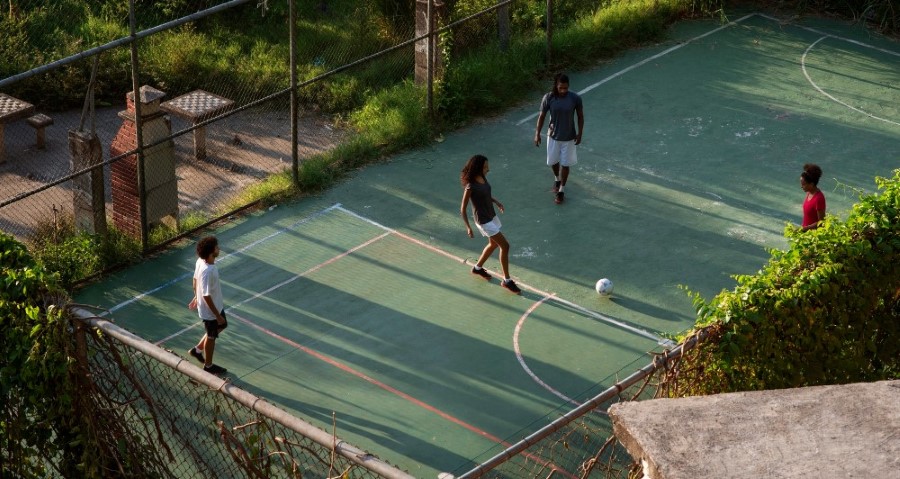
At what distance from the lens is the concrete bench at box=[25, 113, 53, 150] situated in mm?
18250

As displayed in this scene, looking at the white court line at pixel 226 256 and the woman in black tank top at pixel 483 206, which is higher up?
the woman in black tank top at pixel 483 206

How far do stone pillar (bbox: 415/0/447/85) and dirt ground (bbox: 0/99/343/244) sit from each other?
5.21ft

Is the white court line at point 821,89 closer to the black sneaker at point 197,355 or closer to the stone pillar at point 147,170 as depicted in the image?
the stone pillar at point 147,170

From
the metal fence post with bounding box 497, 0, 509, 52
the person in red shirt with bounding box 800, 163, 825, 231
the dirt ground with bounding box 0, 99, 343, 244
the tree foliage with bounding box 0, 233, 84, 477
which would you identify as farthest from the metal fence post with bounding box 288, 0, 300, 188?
the tree foliage with bounding box 0, 233, 84, 477

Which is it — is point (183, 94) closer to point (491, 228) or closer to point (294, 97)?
point (294, 97)

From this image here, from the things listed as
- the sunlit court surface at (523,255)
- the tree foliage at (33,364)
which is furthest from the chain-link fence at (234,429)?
the sunlit court surface at (523,255)

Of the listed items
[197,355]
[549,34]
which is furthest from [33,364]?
[549,34]

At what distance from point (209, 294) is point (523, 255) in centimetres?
449

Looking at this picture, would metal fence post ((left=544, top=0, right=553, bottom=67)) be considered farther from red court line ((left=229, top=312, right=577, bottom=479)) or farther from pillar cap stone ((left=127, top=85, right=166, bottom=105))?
red court line ((left=229, top=312, right=577, bottom=479))

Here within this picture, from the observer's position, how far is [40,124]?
1825 cm

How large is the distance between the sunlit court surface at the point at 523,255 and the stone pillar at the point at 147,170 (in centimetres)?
68

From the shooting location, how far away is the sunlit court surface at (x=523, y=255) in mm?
12758

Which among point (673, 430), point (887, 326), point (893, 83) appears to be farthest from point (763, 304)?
point (893, 83)

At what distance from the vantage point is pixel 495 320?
1399cm
